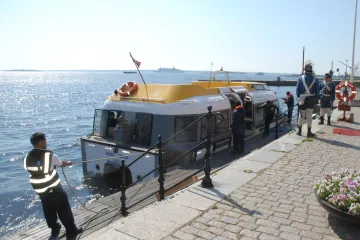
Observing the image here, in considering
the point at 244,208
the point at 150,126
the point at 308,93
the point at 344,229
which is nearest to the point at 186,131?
the point at 150,126

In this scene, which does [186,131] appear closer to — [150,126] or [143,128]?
[150,126]

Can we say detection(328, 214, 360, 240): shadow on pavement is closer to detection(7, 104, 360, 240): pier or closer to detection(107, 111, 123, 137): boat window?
detection(7, 104, 360, 240): pier

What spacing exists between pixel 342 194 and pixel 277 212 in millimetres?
1036

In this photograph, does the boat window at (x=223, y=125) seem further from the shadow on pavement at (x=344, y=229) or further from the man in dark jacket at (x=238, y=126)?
the shadow on pavement at (x=344, y=229)

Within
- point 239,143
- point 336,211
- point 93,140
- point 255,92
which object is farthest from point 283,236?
point 255,92

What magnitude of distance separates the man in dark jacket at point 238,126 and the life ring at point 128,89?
351 centimetres

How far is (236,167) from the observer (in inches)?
282

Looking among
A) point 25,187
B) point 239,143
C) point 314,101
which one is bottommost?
point 25,187

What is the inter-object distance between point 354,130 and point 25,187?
12.8 metres

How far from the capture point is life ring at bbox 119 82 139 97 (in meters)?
11.2

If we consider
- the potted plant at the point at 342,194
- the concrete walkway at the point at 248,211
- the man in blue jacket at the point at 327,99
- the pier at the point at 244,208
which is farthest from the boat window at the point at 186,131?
the potted plant at the point at 342,194

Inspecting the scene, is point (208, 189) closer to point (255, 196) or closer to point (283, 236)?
point (255, 196)

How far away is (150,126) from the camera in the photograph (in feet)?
33.6

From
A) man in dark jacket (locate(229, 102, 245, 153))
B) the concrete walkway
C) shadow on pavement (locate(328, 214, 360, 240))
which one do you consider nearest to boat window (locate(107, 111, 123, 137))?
man in dark jacket (locate(229, 102, 245, 153))
